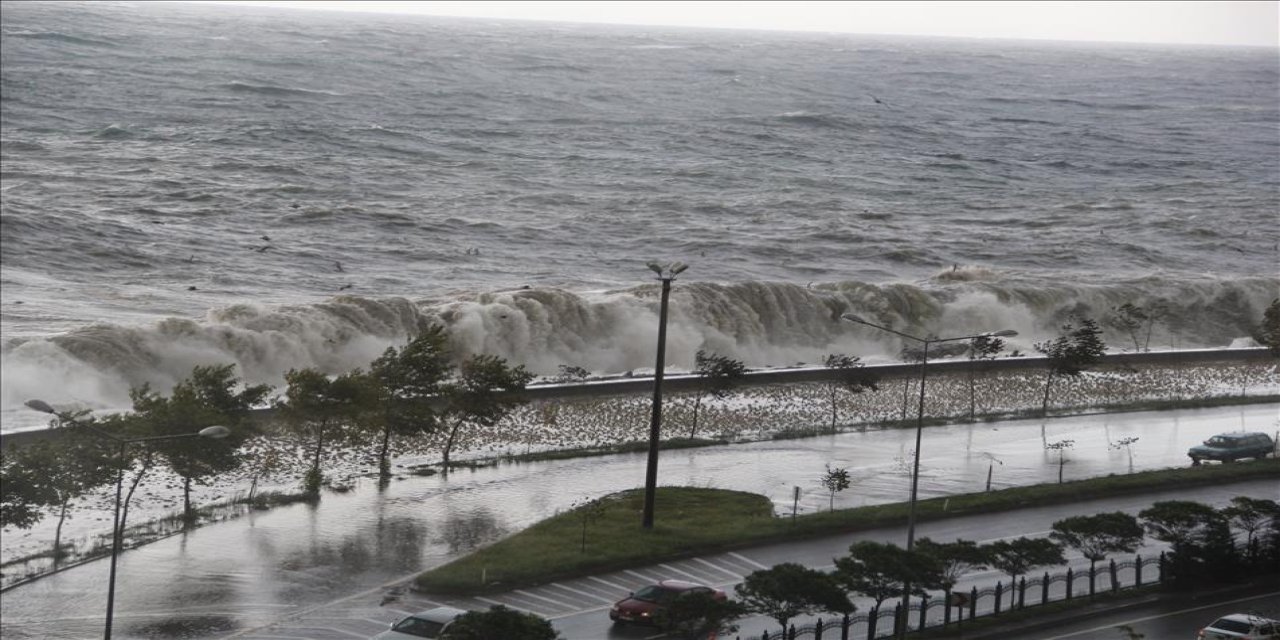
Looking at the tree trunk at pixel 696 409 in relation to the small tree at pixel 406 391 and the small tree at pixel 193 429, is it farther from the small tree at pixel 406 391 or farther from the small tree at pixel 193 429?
the small tree at pixel 193 429

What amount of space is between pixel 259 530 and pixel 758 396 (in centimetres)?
2002

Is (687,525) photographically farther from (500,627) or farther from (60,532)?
(60,532)

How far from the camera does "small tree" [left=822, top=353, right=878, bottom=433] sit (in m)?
43.7

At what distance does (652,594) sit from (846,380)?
23.2 meters

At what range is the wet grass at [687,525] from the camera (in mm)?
25219

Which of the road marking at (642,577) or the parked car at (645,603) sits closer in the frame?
the parked car at (645,603)

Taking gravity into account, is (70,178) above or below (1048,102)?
below

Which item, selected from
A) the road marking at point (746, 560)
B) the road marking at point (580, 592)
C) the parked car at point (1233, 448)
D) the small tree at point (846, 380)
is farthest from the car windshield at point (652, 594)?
the small tree at point (846, 380)

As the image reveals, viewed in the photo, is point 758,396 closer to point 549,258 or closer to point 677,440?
point 677,440

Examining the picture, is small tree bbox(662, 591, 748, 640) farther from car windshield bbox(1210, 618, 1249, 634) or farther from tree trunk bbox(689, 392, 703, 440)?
tree trunk bbox(689, 392, 703, 440)

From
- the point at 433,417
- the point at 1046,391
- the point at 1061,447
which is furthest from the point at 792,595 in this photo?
the point at 1046,391

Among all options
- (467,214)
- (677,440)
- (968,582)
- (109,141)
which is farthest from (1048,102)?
(968,582)

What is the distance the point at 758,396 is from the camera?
44094 millimetres

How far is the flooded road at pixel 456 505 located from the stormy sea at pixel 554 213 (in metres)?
12.7
